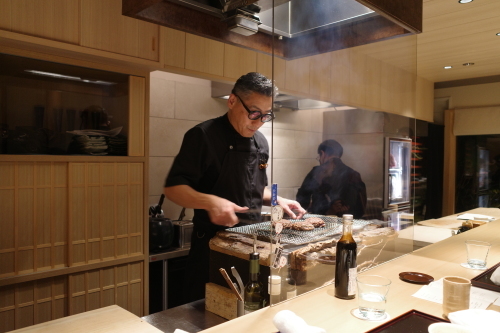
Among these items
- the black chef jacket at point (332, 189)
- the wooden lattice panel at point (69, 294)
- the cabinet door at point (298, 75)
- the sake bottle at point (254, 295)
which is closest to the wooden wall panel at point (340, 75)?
the cabinet door at point (298, 75)

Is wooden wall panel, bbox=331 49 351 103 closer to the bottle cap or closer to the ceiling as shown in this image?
the bottle cap

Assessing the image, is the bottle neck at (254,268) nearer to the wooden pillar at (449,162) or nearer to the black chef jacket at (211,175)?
the black chef jacket at (211,175)

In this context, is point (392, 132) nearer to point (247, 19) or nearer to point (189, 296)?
point (247, 19)

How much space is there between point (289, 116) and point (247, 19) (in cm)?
40

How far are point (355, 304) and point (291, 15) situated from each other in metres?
1.05

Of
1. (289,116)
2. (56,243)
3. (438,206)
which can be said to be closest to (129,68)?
(56,243)

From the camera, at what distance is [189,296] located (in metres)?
2.14

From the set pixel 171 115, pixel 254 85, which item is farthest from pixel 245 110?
pixel 171 115

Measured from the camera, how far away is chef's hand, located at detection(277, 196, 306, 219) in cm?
145

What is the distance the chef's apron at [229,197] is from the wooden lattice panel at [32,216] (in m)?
0.79

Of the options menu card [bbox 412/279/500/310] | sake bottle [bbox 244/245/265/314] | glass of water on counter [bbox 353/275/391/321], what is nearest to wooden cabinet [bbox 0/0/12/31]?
sake bottle [bbox 244/245/265/314]

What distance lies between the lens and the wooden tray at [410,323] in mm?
912

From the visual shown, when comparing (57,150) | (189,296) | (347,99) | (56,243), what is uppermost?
(347,99)

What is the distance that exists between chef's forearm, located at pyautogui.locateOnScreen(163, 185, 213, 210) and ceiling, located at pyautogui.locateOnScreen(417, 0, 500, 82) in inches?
82.8
